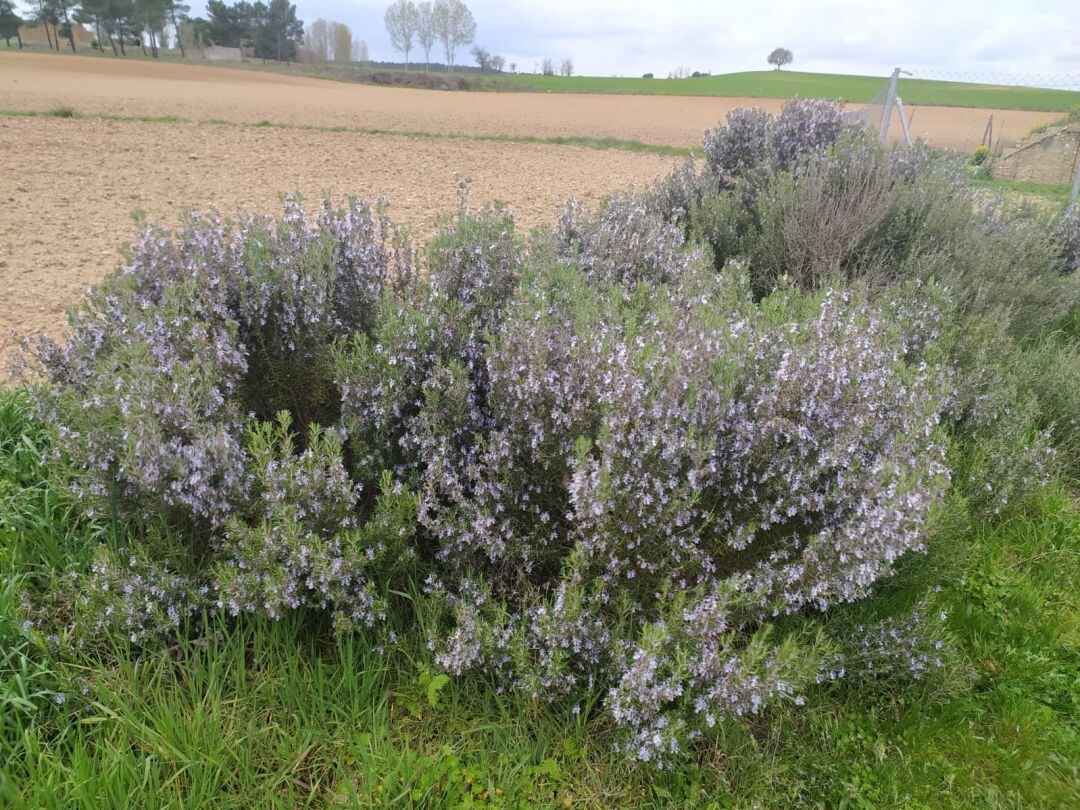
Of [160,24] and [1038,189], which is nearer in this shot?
[1038,189]

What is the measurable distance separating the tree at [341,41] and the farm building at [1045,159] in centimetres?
8955

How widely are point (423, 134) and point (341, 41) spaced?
8198 cm

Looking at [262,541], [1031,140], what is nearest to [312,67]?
[1031,140]

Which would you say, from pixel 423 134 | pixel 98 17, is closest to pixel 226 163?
pixel 423 134

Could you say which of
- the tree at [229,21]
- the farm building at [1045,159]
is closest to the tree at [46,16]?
the tree at [229,21]

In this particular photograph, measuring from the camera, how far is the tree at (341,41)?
87375 millimetres

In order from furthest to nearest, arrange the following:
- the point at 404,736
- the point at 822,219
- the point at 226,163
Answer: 1. the point at 226,163
2. the point at 822,219
3. the point at 404,736

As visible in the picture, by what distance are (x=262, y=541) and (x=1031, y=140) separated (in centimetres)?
2212

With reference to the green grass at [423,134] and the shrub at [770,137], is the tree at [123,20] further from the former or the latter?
the shrub at [770,137]

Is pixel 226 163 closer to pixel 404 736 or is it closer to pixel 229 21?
pixel 404 736

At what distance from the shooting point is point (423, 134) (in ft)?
70.4

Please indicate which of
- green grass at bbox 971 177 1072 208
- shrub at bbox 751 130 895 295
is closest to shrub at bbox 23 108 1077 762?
shrub at bbox 751 130 895 295

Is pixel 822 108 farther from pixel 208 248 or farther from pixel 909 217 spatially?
pixel 208 248

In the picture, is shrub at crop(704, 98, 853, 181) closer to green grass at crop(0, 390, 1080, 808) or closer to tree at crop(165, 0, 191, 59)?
green grass at crop(0, 390, 1080, 808)
